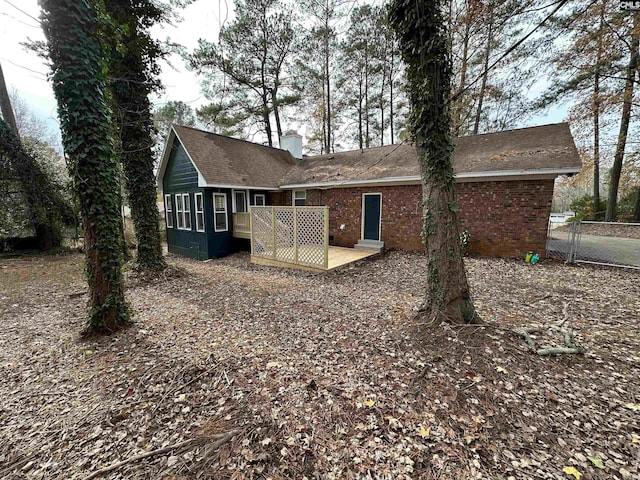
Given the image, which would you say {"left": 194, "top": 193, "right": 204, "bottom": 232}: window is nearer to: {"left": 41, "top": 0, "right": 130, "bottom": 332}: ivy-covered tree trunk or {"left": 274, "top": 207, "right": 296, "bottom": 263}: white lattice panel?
{"left": 274, "top": 207, "right": 296, "bottom": 263}: white lattice panel

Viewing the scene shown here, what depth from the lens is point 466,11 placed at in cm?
520

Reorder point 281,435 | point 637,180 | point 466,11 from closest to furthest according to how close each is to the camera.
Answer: point 281,435 → point 466,11 → point 637,180

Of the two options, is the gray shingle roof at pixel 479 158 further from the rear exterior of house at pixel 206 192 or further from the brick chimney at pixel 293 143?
the brick chimney at pixel 293 143

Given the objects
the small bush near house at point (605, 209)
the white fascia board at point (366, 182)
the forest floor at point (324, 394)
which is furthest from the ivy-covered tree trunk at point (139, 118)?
the small bush near house at point (605, 209)

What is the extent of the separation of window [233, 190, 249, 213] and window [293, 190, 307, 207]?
7.09 feet

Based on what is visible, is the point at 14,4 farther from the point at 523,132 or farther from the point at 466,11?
the point at 523,132

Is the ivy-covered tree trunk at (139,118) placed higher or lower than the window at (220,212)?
higher

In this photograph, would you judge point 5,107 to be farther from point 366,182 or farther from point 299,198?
point 366,182

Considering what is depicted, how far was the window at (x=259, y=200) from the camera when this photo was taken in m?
11.5

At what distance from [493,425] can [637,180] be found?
20119 mm

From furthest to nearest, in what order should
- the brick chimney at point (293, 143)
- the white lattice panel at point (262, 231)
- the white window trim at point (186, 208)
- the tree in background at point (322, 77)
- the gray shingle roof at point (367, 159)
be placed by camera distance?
the tree in background at point (322, 77) → the brick chimney at point (293, 143) → the white window trim at point (186, 208) → the white lattice panel at point (262, 231) → the gray shingle roof at point (367, 159)

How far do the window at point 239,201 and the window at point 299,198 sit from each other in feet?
7.09

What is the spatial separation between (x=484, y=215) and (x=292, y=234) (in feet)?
19.8

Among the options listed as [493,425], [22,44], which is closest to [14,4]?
[22,44]
